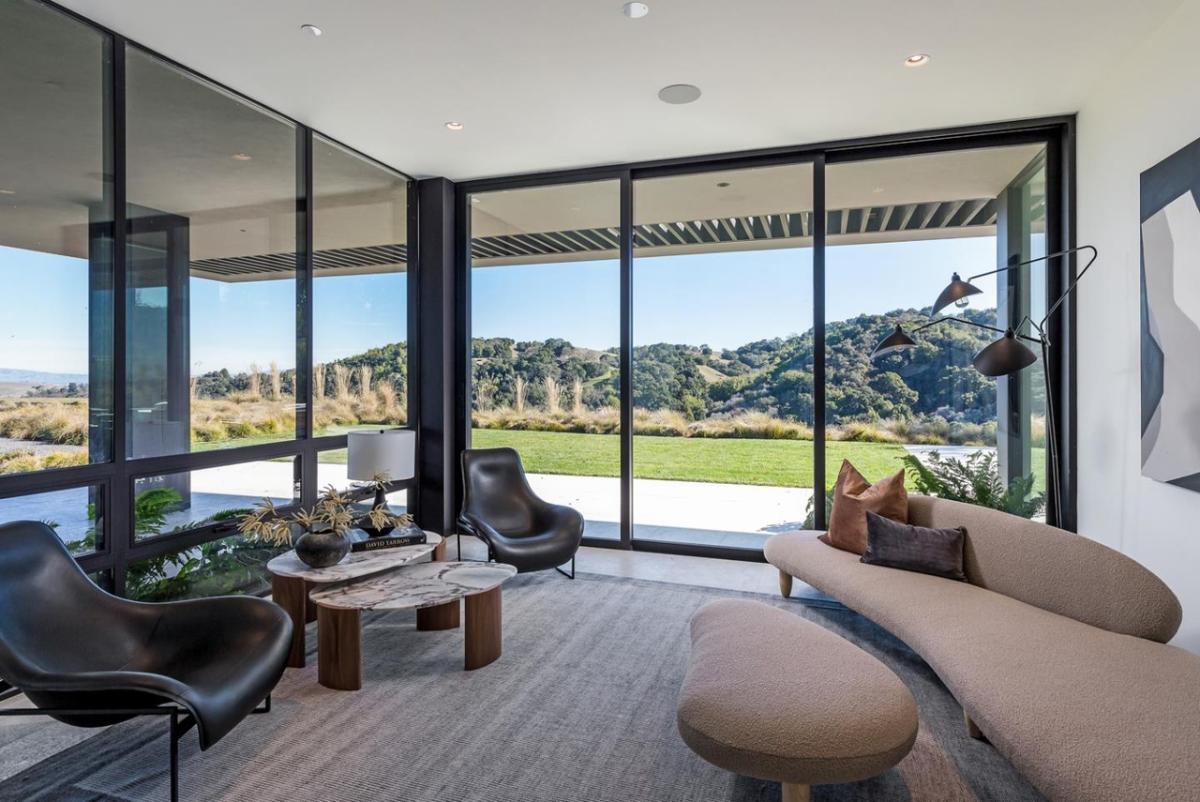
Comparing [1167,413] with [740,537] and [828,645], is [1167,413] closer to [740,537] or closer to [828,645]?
[828,645]

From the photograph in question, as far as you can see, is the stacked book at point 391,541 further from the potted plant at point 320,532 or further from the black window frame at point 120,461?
the black window frame at point 120,461

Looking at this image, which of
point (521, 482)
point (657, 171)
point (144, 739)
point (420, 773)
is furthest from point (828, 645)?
point (657, 171)

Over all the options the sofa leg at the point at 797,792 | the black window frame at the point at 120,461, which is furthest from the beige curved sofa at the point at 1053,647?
the black window frame at the point at 120,461

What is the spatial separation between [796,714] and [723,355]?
3287 millimetres

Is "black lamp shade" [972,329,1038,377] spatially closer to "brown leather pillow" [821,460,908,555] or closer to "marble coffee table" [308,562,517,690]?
"brown leather pillow" [821,460,908,555]

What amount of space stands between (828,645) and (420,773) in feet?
4.85

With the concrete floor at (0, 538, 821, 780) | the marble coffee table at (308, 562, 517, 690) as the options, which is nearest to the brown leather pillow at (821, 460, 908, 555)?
the concrete floor at (0, 538, 821, 780)

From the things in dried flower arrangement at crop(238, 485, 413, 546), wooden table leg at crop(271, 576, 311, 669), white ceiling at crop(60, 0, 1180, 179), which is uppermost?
white ceiling at crop(60, 0, 1180, 179)

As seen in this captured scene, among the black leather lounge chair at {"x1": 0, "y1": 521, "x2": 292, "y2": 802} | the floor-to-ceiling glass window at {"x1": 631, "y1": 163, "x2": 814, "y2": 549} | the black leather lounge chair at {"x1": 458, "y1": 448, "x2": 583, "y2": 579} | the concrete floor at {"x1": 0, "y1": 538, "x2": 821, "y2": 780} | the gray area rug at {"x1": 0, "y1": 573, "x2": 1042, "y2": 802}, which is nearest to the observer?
the black leather lounge chair at {"x1": 0, "y1": 521, "x2": 292, "y2": 802}

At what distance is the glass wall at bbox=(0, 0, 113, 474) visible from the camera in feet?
8.98

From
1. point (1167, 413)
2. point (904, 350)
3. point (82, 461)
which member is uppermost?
point (904, 350)

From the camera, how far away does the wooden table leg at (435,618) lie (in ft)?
11.0

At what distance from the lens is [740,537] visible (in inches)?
193

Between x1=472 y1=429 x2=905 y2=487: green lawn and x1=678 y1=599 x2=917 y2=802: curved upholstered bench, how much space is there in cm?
250
